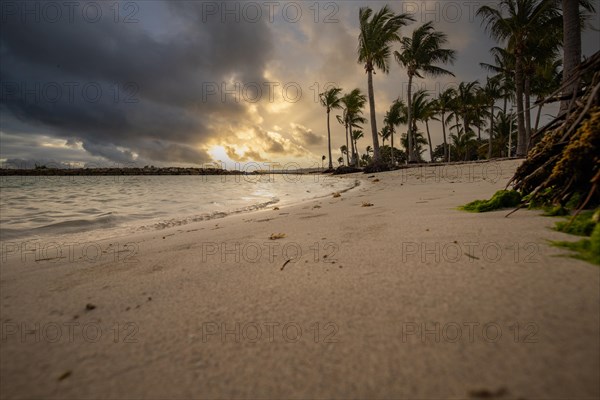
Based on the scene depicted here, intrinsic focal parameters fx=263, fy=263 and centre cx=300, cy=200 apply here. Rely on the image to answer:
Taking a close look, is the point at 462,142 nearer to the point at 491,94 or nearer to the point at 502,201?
the point at 491,94

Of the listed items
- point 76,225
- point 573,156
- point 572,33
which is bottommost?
point 76,225

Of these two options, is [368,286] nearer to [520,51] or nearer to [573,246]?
[573,246]

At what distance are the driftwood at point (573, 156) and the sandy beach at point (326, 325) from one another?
1.04 ft

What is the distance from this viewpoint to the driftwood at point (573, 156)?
1612 mm

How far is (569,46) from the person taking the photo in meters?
7.48

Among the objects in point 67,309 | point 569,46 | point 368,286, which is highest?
point 569,46

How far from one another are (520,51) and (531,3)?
2.63 m

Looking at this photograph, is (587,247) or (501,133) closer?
(587,247)

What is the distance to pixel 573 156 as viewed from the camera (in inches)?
65.7

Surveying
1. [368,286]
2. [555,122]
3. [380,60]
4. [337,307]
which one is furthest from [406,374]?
[380,60]

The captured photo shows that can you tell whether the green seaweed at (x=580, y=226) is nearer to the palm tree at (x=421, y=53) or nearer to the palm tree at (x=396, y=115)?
the palm tree at (x=421, y=53)

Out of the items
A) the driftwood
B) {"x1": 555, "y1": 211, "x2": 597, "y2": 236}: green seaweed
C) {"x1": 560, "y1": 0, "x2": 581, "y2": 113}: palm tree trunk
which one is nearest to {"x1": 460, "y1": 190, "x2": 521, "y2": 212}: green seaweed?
the driftwood

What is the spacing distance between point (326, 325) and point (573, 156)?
1924 mm

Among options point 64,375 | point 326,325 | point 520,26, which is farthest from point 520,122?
point 64,375
